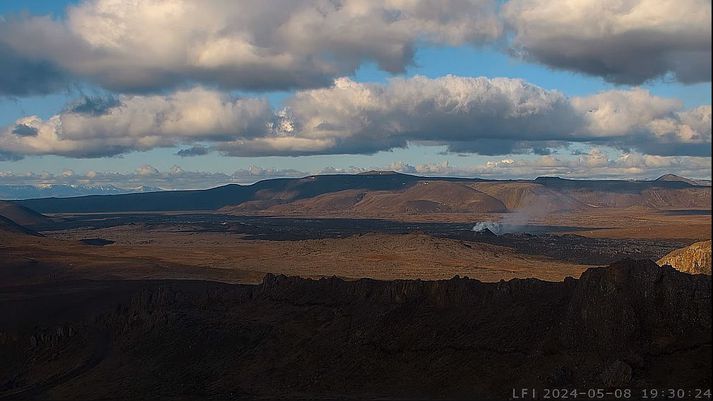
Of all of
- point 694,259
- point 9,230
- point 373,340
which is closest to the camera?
point 373,340

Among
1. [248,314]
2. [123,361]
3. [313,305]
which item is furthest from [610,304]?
[123,361]

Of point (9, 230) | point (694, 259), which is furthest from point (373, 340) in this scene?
point (9, 230)

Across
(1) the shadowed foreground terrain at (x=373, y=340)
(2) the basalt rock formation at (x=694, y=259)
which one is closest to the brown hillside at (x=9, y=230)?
(1) the shadowed foreground terrain at (x=373, y=340)

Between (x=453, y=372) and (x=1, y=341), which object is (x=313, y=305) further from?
(x=1, y=341)

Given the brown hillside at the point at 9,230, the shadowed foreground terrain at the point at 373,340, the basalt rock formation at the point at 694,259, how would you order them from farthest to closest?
the brown hillside at the point at 9,230 < the basalt rock formation at the point at 694,259 < the shadowed foreground terrain at the point at 373,340

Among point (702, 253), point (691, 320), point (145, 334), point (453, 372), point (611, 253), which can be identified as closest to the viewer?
point (691, 320)

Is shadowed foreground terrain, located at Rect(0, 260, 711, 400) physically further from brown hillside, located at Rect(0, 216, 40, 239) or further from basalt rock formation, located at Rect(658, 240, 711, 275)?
brown hillside, located at Rect(0, 216, 40, 239)

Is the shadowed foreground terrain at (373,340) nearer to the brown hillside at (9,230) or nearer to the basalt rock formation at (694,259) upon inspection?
the basalt rock formation at (694,259)

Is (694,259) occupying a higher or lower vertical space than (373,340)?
higher

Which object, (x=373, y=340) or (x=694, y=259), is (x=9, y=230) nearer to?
(x=373, y=340)
